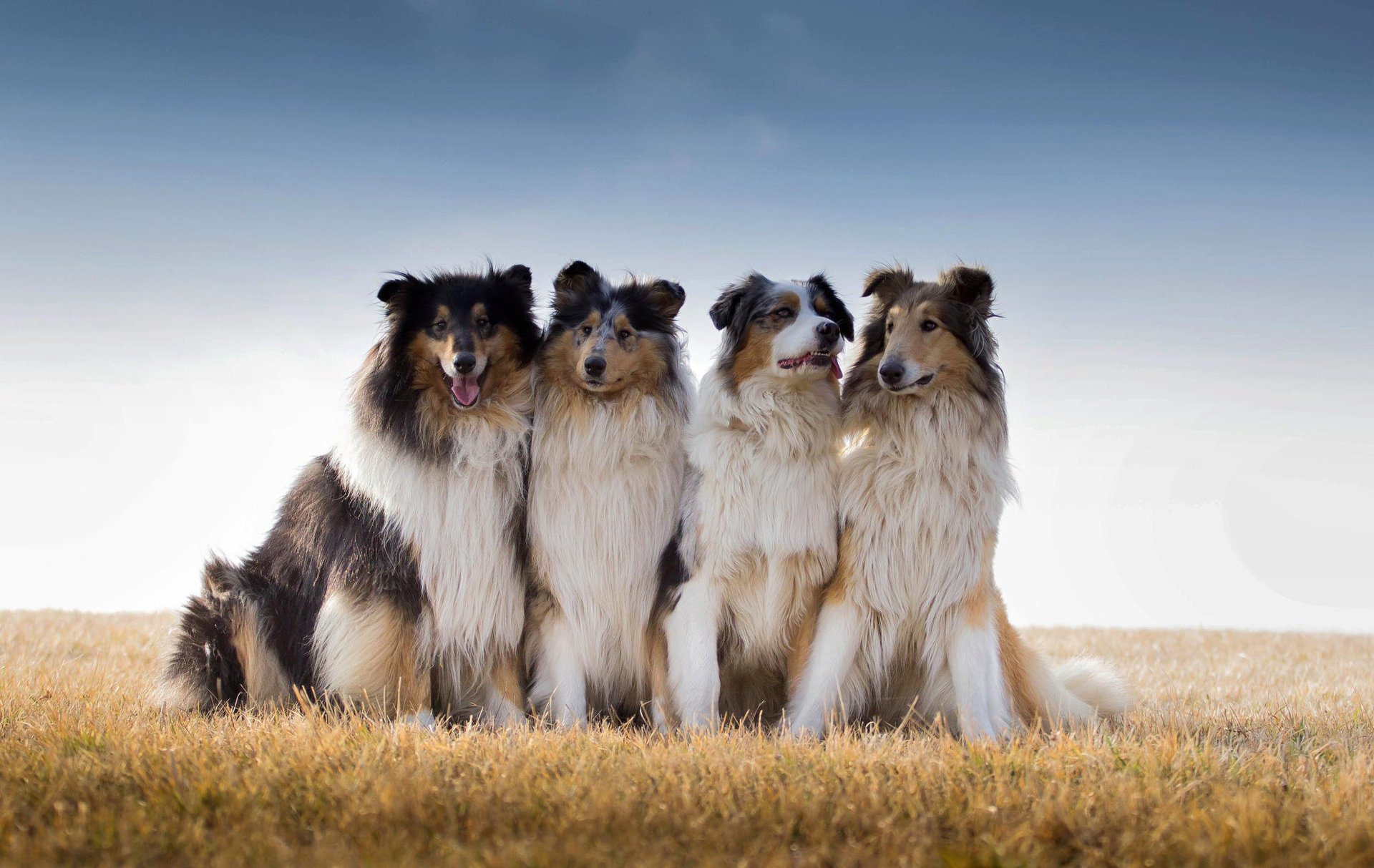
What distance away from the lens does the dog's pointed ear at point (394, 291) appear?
5.86 metres

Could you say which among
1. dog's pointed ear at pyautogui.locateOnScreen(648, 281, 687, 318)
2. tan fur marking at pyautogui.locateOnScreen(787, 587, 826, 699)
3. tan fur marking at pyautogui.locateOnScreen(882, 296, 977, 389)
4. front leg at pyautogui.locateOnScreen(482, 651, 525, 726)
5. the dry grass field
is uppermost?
dog's pointed ear at pyautogui.locateOnScreen(648, 281, 687, 318)

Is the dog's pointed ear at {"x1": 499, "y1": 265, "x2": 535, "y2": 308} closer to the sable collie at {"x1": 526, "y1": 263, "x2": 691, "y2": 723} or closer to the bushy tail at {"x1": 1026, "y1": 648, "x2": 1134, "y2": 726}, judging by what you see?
the sable collie at {"x1": 526, "y1": 263, "x2": 691, "y2": 723}

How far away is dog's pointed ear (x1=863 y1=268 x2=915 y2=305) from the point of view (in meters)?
5.94

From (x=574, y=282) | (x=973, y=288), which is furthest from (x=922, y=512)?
(x=574, y=282)

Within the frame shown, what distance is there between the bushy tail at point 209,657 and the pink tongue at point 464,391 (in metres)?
1.85

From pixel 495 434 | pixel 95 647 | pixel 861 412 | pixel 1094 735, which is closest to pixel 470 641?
pixel 495 434

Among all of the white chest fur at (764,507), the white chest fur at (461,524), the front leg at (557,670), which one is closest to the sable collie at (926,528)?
the white chest fur at (764,507)

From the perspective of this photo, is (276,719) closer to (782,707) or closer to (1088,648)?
(782,707)

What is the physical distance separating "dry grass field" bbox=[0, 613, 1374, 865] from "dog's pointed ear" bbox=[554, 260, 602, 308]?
2530mm

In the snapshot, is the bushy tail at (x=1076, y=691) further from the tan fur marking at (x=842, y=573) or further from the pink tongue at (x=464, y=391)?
the pink tongue at (x=464, y=391)

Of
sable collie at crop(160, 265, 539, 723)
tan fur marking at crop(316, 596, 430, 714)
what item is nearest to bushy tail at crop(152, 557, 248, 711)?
sable collie at crop(160, 265, 539, 723)

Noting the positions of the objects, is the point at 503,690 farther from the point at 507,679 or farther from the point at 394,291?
the point at 394,291

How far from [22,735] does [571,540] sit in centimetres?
277

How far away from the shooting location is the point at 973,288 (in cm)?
577
